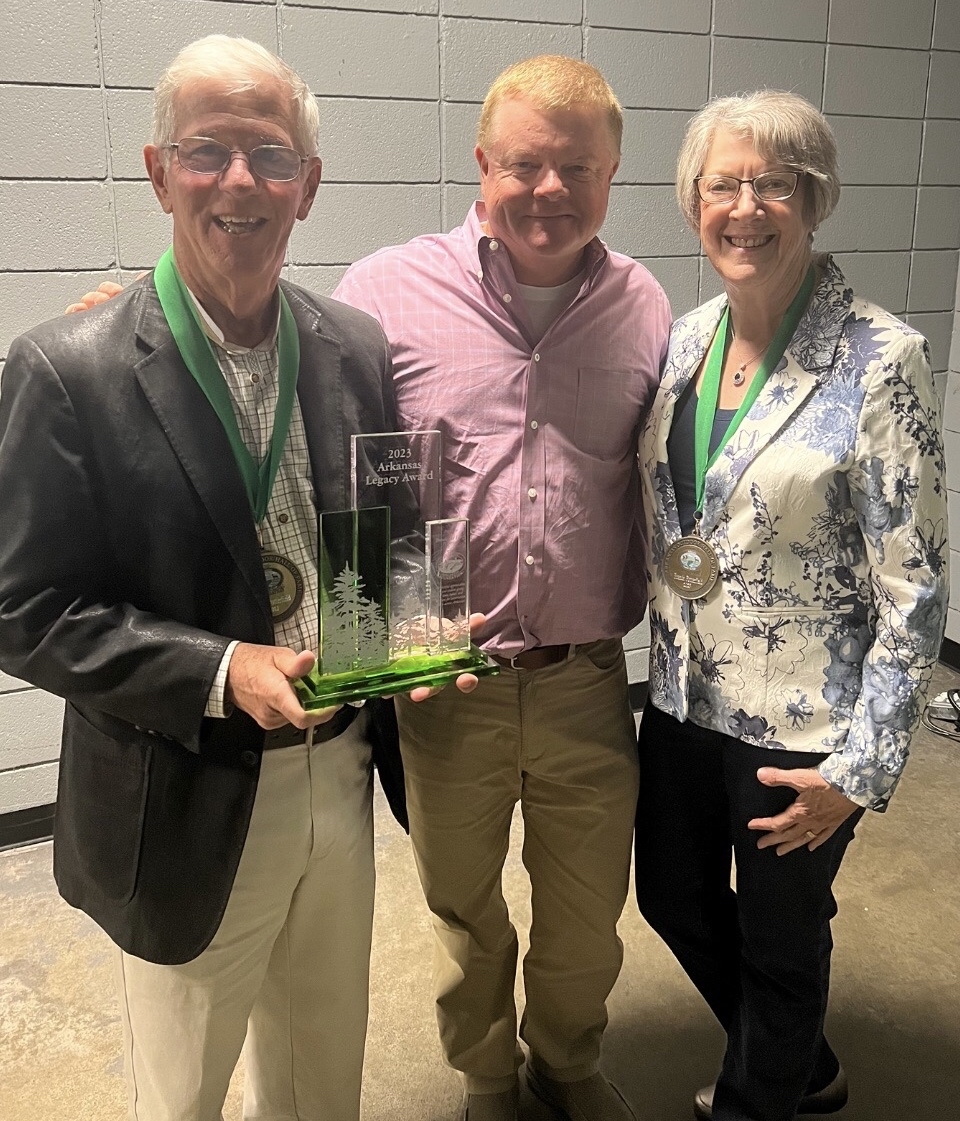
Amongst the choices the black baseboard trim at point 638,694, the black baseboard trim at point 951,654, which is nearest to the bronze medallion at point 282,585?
the black baseboard trim at point 638,694

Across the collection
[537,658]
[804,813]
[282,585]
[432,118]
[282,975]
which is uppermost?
[432,118]

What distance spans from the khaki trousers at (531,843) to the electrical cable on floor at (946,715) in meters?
2.05

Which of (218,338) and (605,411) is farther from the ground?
(218,338)

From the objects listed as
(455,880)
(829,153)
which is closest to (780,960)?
(455,880)

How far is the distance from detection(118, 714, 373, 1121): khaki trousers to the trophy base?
172mm

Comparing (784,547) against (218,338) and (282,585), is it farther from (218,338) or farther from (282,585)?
(218,338)

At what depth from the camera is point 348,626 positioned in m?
1.30

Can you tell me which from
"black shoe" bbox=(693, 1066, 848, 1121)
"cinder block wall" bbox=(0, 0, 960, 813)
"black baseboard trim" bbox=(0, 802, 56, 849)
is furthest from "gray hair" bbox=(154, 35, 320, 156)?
"black baseboard trim" bbox=(0, 802, 56, 849)

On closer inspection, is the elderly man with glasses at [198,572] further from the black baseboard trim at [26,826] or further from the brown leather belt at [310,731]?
the black baseboard trim at [26,826]

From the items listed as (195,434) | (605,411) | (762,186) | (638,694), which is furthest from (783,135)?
(638,694)

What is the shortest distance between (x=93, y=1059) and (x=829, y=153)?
2.16 meters

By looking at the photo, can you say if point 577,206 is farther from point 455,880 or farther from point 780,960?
point 780,960

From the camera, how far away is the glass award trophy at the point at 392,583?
4.17 ft

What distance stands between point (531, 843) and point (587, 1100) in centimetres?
50
